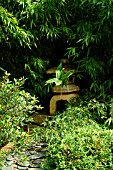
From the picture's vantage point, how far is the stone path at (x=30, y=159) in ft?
9.64

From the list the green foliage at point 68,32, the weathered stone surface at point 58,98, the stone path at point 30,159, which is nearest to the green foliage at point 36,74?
the green foliage at point 68,32

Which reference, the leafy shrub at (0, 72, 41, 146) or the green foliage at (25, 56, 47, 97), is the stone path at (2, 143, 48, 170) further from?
the green foliage at (25, 56, 47, 97)

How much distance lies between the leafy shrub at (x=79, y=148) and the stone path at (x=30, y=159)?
231 mm

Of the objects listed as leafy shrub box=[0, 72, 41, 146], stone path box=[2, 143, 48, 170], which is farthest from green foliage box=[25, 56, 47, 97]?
leafy shrub box=[0, 72, 41, 146]

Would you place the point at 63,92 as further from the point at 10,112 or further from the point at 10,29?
the point at 10,112

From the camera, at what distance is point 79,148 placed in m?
2.67

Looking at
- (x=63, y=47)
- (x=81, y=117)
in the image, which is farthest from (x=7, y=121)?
(x=63, y=47)

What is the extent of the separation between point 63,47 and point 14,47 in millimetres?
668

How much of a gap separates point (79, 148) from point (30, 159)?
650 millimetres

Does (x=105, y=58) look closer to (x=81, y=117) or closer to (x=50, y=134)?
(x=81, y=117)

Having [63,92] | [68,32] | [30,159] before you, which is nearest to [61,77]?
[63,92]

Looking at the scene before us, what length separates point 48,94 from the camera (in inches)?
158

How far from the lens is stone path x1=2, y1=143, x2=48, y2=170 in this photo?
2938 millimetres

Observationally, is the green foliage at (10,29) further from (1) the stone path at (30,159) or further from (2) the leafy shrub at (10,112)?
(1) the stone path at (30,159)
